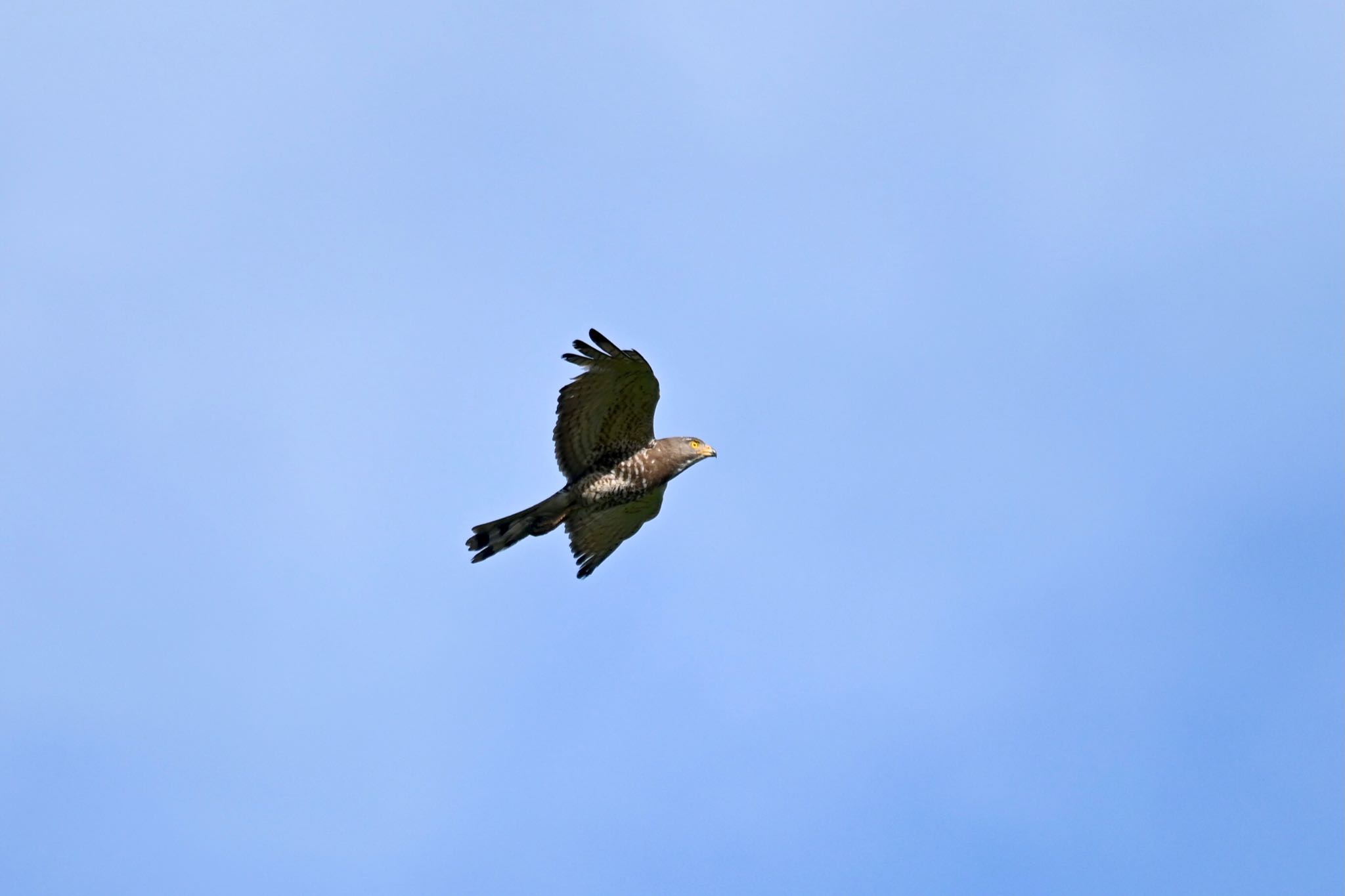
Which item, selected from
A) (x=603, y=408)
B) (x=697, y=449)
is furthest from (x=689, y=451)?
(x=603, y=408)

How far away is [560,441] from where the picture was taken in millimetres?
20031

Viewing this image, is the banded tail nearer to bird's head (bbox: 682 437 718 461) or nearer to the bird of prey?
the bird of prey

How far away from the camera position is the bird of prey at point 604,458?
765 inches

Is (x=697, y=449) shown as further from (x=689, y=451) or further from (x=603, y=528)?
(x=603, y=528)

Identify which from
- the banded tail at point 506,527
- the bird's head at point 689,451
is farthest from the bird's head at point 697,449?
the banded tail at point 506,527

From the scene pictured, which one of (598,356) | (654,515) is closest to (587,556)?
(654,515)

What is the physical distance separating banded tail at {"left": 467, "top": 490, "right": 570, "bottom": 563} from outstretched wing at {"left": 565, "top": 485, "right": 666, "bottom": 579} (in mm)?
412

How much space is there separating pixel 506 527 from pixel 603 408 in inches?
72.3

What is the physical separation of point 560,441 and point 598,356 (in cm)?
143

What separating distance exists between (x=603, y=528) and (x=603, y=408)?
190cm

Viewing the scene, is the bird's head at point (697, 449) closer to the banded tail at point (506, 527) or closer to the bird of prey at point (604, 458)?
the bird of prey at point (604, 458)

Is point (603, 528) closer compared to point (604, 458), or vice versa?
point (604, 458)

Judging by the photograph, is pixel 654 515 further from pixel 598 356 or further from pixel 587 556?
pixel 598 356

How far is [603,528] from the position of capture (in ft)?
69.0
